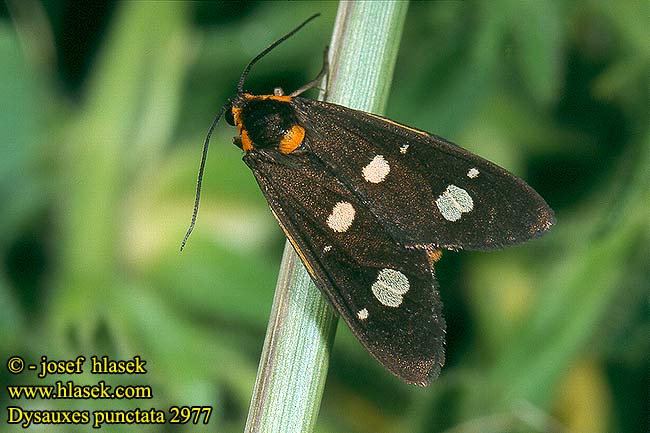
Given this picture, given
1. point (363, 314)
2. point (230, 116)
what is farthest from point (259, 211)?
point (363, 314)

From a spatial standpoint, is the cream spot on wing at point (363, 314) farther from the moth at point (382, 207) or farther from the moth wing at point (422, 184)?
the moth wing at point (422, 184)

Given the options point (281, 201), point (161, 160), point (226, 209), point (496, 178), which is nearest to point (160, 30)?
point (161, 160)

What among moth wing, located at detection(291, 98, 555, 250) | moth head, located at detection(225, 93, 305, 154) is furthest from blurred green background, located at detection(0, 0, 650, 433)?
moth head, located at detection(225, 93, 305, 154)

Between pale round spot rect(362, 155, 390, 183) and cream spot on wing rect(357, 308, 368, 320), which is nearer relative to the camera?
cream spot on wing rect(357, 308, 368, 320)

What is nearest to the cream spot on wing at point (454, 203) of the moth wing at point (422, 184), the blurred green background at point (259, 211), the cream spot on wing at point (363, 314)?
the moth wing at point (422, 184)

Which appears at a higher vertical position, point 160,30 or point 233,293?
point 160,30

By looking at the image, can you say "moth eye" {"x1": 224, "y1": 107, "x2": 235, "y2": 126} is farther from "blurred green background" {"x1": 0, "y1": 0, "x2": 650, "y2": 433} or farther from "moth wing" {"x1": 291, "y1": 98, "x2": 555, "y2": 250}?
"blurred green background" {"x1": 0, "y1": 0, "x2": 650, "y2": 433}

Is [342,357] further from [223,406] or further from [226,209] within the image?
[226,209]

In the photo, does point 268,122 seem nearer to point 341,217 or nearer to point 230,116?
point 230,116
